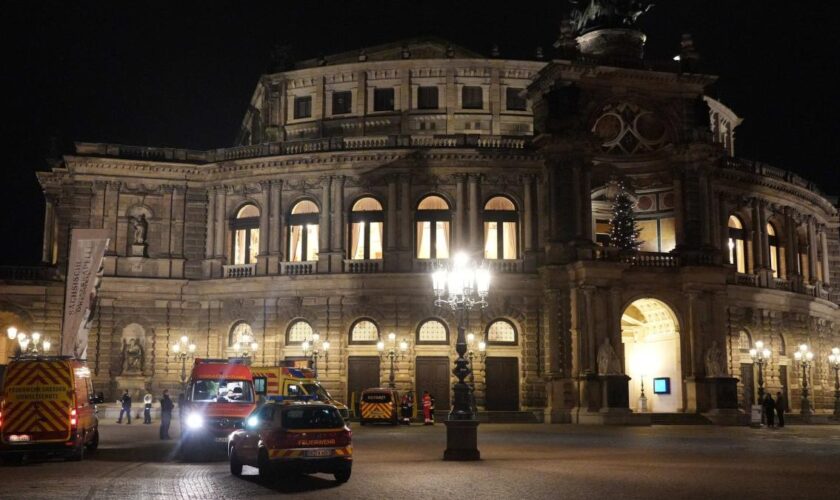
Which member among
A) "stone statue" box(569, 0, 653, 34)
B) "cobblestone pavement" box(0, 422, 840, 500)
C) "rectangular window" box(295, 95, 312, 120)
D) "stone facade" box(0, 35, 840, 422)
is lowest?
"cobblestone pavement" box(0, 422, 840, 500)

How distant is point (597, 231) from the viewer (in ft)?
188

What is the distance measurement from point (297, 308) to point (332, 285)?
8.07ft

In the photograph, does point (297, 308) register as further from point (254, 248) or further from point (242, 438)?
point (242, 438)

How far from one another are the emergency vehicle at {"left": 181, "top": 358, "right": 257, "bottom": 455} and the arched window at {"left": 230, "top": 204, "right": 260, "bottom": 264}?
25.1m

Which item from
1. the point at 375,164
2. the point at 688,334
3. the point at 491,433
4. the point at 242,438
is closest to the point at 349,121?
the point at 375,164

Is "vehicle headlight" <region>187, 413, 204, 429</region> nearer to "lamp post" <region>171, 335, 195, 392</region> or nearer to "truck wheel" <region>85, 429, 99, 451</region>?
"truck wheel" <region>85, 429, 99, 451</region>

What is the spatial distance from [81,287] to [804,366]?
129ft

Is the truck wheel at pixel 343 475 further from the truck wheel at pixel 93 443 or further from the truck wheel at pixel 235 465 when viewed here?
the truck wheel at pixel 93 443

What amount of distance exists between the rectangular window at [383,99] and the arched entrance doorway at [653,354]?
20034 millimetres

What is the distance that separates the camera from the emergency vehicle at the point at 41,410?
2406 cm

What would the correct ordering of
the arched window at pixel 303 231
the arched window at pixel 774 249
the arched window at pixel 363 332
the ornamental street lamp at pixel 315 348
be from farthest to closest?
the arched window at pixel 774 249, the arched window at pixel 303 231, the arched window at pixel 363 332, the ornamental street lamp at pixel 315 348

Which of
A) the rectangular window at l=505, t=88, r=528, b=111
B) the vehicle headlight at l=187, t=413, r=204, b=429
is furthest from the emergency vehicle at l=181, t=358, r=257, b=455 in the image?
the rectangular window at l=505, t=88, r=528, b=111

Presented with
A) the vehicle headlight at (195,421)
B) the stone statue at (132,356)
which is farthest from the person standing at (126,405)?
the vehicle headlight at (195,421)

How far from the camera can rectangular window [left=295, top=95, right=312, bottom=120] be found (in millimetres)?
62094
